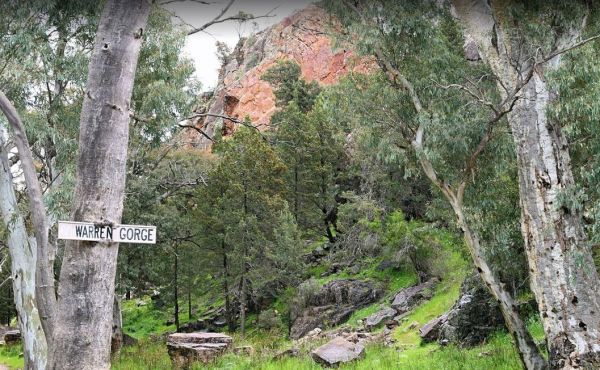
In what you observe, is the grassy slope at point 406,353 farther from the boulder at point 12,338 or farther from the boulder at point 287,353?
the boulder at point 12,338

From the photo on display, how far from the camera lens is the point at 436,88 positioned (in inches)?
316

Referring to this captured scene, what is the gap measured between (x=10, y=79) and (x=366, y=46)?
19.7ft

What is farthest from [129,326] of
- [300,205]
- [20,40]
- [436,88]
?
[436,88]

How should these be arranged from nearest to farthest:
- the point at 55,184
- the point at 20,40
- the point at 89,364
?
the point at 89,364 < the point at 20,40 < the point at 55,184

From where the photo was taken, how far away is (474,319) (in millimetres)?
9625

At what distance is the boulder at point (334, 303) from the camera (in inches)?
736

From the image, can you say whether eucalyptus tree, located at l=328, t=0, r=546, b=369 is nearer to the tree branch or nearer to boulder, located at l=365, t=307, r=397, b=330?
the tree branch

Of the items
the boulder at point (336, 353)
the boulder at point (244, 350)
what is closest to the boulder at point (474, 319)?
the boulder at point (336, 353)

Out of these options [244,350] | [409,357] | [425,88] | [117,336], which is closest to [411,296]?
[409,357]

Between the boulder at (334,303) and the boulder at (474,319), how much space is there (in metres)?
9.01

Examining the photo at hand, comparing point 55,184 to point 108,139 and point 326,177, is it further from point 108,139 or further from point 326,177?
point 326,177

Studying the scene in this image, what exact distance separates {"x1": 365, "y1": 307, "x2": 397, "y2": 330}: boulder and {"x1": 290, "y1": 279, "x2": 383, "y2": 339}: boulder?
2.21 meters

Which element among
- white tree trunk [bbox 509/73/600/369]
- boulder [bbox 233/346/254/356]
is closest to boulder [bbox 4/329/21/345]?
boulder [bbox 233/346/254/356]

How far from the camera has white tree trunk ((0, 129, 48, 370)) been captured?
778cm
